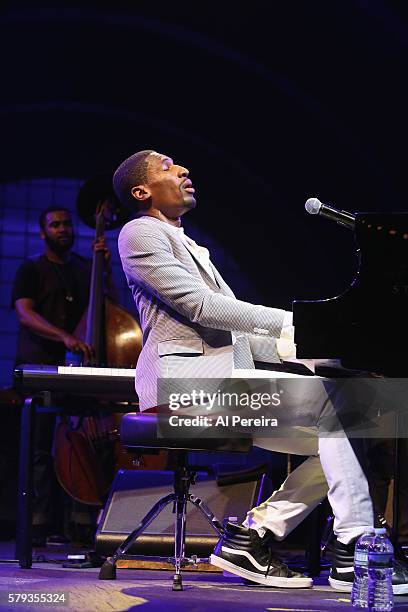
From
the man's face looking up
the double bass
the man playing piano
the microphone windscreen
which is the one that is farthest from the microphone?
the double bass

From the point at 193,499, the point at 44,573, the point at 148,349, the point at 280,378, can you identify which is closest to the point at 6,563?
the point at 44,573

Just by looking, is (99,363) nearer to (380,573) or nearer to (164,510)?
(164,510)

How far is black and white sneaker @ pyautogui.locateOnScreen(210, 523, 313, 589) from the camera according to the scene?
11.1ft

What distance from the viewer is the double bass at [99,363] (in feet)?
16.1

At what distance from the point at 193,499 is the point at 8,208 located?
4.20 metres

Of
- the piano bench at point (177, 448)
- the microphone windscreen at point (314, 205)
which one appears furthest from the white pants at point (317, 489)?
the microphone windscreen at point (314, 205)

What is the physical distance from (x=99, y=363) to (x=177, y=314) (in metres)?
1.73

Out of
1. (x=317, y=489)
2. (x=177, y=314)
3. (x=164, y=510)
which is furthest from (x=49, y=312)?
(x=317, y=489)

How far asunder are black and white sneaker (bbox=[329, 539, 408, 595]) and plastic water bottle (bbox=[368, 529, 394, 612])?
0.32 ft

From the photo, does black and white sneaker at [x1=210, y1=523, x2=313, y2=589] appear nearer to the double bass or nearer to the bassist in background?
the double bass

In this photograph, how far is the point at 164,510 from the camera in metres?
4.31

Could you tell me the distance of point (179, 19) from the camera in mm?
5977

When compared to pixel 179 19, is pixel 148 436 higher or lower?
lower

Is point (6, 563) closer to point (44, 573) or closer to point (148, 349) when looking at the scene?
point (44, 573)
